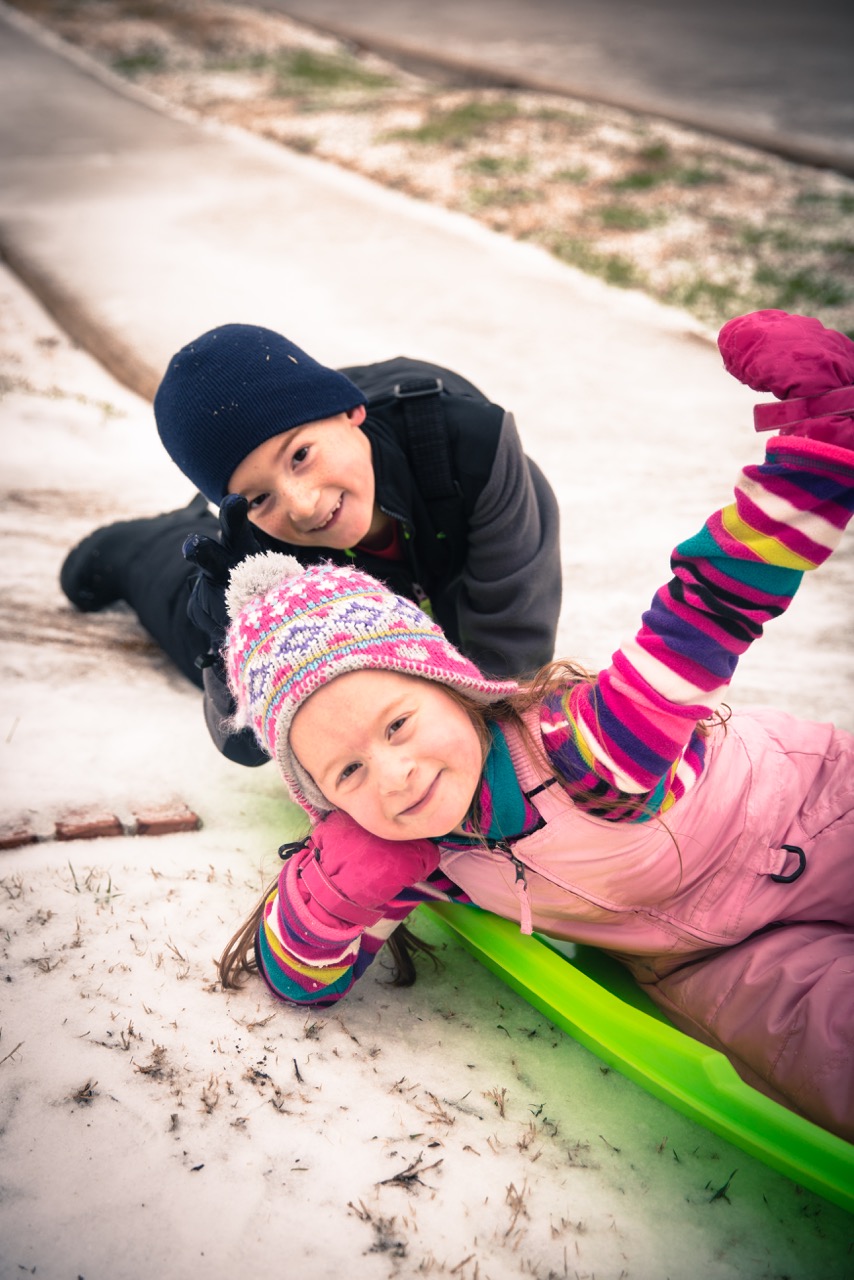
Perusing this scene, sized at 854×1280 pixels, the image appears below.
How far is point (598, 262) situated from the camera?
4.97 meters

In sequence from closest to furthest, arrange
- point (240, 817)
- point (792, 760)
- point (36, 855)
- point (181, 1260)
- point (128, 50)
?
point (181, 1260)
point (792, 760)
point (36, 855)
point (240, 817)
point (128, 50)

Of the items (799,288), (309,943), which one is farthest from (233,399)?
→ (799,288)

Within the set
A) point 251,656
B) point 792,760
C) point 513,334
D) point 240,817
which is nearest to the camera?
point 251,656

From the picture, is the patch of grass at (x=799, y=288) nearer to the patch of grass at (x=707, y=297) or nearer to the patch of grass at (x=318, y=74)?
the patch of grass at (x=707, y=297)

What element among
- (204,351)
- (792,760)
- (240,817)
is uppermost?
(204,351)

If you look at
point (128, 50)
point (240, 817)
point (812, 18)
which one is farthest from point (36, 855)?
point (812, 18)

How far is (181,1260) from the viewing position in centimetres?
121

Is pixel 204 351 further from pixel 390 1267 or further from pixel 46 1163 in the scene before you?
pixel 390 1267

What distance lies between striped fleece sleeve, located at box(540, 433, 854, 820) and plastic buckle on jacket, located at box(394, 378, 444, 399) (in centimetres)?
88

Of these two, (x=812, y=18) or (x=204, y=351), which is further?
(x=812, y=18)

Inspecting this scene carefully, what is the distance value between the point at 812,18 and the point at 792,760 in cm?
1245

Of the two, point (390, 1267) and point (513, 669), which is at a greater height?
point (513, 669)

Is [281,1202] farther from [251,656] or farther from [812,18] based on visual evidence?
[812,18]

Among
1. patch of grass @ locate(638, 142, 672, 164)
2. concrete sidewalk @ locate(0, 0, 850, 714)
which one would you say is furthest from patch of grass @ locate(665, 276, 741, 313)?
patch of grass @ locate(638, 142, 672, 164)
